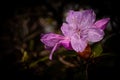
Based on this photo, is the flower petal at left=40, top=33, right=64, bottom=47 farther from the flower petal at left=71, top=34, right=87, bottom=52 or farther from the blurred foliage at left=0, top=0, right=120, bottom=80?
the blurred foliage at left=0, top=0, right=120, bottom=80

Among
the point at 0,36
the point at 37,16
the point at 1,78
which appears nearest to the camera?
the point at 1,78

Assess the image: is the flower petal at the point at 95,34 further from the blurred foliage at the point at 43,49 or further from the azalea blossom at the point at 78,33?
the blurred foliage at the point at 43,49

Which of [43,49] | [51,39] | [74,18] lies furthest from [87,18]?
[43,49]

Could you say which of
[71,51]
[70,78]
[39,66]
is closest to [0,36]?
[39,66]

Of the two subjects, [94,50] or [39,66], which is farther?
[39,66]

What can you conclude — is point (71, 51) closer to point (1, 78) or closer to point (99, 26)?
point (99, 26)

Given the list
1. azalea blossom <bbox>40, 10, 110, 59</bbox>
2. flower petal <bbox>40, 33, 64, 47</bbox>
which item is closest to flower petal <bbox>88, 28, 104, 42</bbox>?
azalea blossom <bbox>40, 10, 110, 59</bbox>

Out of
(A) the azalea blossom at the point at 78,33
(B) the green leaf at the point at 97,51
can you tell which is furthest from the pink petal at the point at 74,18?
(B) the green leaf at the point at 97,51
